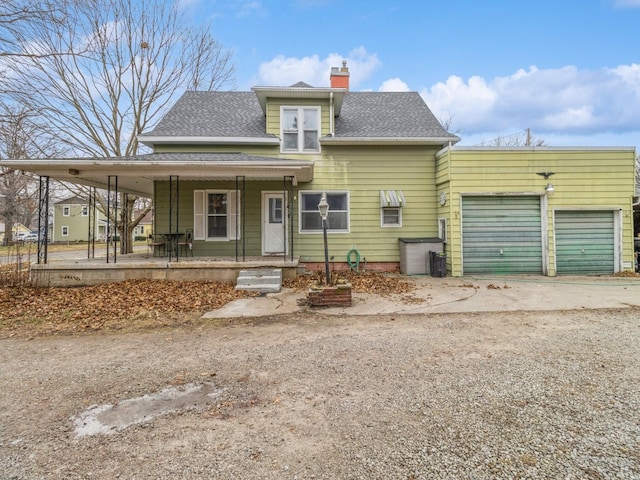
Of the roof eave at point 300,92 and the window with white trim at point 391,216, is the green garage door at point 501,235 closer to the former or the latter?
the window with white trim at point 391,216

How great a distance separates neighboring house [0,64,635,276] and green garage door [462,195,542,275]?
30 millimetres

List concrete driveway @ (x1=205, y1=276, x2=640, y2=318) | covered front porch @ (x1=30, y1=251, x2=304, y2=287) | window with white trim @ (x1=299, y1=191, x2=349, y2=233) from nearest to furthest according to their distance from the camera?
concrete driveway @ (x1=205, y1=276, x2=640, y2=318) < covered front porch @ (x1=30, y1=251, x2=304, y2=287) < window with white trim @ (x1=299, y1=191, x2=349, y2=233)

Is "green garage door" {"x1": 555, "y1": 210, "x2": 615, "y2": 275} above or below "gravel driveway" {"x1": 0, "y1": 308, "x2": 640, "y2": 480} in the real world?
above

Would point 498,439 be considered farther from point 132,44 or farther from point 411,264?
point 132,44

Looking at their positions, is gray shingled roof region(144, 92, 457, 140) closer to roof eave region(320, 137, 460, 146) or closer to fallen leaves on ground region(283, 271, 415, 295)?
roof eave region(320, 137, 460, 146)

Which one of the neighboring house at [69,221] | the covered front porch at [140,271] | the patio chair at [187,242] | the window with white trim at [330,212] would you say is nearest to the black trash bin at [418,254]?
the window with white trim at [330,212]

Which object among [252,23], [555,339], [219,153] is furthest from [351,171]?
[252,23]

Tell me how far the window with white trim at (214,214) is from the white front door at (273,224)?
0.90 m

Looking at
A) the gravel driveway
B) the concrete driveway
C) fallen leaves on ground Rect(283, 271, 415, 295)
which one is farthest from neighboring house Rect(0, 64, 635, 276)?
the gravel driveway

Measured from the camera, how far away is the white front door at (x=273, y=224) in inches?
411

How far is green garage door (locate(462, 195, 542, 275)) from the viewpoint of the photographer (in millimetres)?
9750

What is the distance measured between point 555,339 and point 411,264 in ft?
18.7

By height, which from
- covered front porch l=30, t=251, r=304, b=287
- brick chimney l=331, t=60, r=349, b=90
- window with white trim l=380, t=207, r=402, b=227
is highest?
brick chimney l=331, t=60, r=349, b=90

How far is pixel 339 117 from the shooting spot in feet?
38.1
